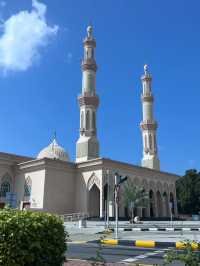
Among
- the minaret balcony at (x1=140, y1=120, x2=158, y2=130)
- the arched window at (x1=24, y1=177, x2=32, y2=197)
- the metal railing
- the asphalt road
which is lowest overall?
the asphalt road

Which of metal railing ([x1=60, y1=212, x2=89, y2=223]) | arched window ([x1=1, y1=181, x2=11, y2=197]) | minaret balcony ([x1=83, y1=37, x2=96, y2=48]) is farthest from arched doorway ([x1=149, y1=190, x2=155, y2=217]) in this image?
minaret balcony ([x1=83, y1=37, x2=96, y2=48])

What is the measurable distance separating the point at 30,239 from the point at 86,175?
34032 millimetres

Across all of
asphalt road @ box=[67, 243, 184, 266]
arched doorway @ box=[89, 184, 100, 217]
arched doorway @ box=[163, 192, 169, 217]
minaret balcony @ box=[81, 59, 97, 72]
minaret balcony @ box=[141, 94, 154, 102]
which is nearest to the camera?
asphalt road @ box=[67, 243, 184, 266]

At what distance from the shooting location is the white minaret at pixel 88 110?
40812 mm

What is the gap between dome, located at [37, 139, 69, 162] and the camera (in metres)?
46.0

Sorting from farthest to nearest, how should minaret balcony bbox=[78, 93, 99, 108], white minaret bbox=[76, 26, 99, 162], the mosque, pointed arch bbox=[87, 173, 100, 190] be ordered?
minaret balcony bbox=[78, 93, 99, 108]
white minaret bbox=[76, 26, 99, 162]
pointed arch bbox=[87, 173, 100, 190]
the mosque

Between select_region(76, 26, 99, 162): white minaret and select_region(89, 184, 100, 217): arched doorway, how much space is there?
162 inches

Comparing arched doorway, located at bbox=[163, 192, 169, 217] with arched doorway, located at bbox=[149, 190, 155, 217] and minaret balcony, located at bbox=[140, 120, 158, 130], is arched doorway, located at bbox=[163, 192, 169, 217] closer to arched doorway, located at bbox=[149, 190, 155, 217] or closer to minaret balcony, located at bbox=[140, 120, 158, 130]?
arched doorway, located at bbox=[149, 190, 155, 217]

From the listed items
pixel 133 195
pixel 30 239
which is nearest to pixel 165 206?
pixel 133 195

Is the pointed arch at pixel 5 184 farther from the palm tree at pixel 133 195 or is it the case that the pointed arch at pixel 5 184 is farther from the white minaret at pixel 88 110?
the palm tree at pixel 133 195

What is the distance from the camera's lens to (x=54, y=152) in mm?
46312

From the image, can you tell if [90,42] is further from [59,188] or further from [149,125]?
[59,188]

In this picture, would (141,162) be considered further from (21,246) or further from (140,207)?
(21,246)

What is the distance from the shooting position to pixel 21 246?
5.04m
